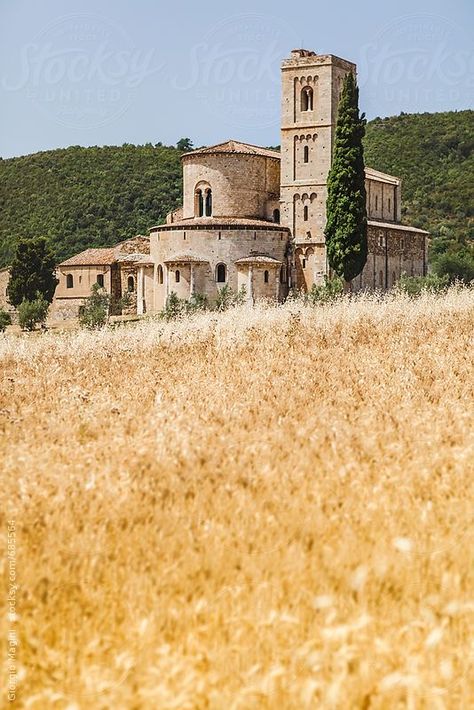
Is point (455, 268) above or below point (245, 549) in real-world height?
above

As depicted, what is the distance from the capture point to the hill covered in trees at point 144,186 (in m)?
76.9

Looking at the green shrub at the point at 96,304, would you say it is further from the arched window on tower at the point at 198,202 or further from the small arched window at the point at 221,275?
the arched window on tower at the point at 198,202

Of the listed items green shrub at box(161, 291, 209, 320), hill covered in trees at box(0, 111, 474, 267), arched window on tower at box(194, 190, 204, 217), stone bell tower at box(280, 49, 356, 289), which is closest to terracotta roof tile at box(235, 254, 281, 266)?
stone bell tower at box(280, 49, 356, 289)

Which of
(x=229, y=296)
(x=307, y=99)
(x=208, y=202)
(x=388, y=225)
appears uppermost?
(x=307, y=99)

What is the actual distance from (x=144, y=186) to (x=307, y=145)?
40.3m

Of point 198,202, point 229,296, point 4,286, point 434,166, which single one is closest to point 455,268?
point 198,202

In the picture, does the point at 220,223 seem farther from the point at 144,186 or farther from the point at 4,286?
the point at 144,186

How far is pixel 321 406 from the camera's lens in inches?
229

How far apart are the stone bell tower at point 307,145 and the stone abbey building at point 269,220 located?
0.05m

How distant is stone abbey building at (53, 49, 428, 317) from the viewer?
4400 cm

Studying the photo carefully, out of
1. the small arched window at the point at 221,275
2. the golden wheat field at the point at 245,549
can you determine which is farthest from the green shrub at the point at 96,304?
the golden wheat field at the point at 245,549

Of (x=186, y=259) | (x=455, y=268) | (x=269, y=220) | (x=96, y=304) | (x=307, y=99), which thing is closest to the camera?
(x=186, y=259)

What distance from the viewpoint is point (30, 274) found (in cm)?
5791

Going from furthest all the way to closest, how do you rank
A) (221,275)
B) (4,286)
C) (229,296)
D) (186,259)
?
(4,286), (221,275), (186,259), (229,296)
